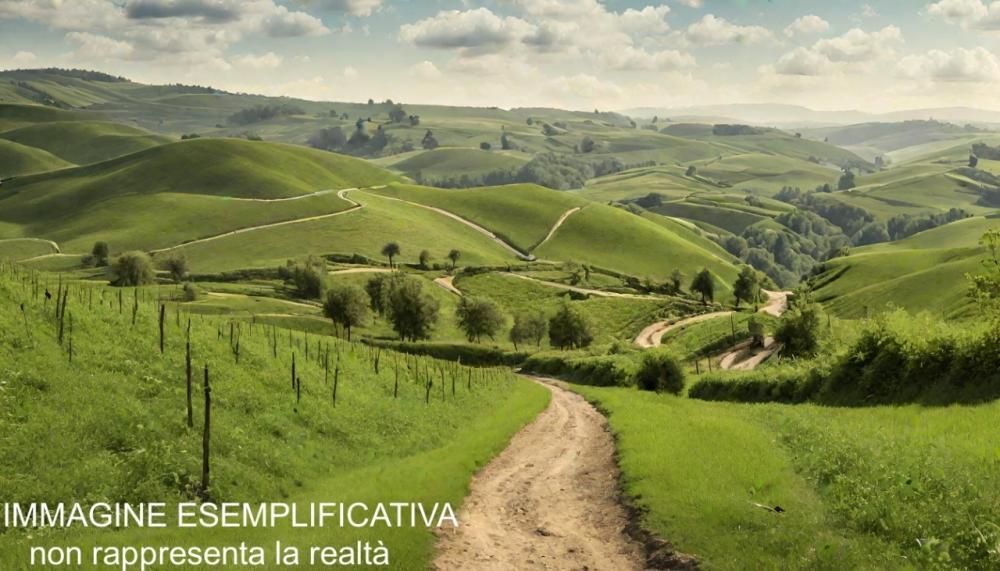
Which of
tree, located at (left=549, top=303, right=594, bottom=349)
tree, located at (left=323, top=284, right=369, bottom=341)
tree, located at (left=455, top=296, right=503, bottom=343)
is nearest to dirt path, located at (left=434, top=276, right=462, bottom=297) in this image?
tree, located at (left=455, top=296, right=503, bottom=343)

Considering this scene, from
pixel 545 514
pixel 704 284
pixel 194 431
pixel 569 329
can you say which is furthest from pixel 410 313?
pixel 545 514

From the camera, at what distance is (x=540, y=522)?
2550 cm

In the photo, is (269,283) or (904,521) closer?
(904,521)

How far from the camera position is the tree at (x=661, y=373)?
2506 inches

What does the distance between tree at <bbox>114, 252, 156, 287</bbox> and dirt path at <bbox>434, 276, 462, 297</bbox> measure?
6929cm

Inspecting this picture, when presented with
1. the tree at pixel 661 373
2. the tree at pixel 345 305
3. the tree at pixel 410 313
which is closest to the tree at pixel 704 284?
the tree at pixel 410 313

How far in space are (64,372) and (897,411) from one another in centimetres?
3518

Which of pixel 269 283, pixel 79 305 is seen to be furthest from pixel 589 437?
pixel 269 283

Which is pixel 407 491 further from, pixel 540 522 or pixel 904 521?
pixel 904 521

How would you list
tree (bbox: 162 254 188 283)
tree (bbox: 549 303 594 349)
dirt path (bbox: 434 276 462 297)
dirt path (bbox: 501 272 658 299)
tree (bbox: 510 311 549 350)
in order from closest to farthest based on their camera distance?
tree (bbox: 549 303 594 349), tree (bbox: 510 311 549 350), tree (bbox: 162 254 188 283), dirt path (bbox: 434 276 462 297), dirt path (bbox: 501 272 658 299)

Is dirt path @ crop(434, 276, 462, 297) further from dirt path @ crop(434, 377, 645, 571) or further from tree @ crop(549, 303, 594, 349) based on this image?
dirt path @ crop(434, 377, 645, 571)

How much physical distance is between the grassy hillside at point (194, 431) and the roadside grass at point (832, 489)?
855 centimetres

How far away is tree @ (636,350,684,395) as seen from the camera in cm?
6366

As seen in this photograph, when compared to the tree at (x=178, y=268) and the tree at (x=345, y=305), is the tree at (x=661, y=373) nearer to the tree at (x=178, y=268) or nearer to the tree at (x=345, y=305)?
the tree at (x=345, y=305)
